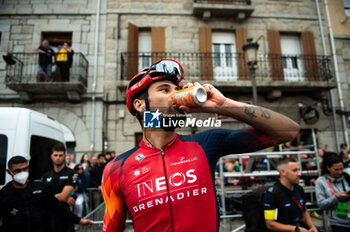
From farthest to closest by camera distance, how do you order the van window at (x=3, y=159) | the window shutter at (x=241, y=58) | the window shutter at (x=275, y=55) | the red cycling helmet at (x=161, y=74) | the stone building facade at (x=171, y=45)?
1. the window shutter at (x=275, y=55)
2. the window shutter at (x=241, y=58)
3. the stone building facade at (x=171, y=45)
4. the van window at (x=3, y=159)
5. the red cycling helmet at (x=161, y=74)

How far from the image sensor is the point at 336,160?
316 cm

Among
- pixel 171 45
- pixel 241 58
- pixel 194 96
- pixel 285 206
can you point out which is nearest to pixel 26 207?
pixel 194 96

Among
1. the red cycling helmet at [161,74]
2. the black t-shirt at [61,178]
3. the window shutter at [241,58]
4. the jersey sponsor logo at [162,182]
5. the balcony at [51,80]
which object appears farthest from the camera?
the window shutter at [241,58]

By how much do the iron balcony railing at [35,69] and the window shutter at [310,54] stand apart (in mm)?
8925

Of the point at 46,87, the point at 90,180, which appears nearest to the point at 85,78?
the point at 46,87

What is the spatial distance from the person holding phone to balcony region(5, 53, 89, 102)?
746cm

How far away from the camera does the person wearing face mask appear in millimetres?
2416

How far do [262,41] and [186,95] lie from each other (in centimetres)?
976

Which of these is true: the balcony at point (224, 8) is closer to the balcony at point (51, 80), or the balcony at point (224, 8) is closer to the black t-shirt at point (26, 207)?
the balcony at point (51, 80)

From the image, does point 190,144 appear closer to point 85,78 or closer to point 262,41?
point 85,78

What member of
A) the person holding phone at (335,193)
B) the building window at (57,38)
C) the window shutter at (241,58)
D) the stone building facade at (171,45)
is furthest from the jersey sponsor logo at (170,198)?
the building window at (57,38)

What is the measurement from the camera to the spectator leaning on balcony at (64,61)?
697 cm

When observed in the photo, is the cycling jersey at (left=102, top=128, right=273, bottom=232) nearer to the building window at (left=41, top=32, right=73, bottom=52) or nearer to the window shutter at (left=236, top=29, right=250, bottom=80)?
the window shutter at (left=236, top=29, right=250, bottom=80)

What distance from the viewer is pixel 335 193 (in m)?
3.11
